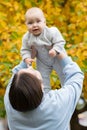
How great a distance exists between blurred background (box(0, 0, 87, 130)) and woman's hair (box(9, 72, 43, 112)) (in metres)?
1.15

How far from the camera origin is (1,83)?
2.98 m

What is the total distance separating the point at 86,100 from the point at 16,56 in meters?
0.96

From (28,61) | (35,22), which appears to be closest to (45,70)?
(28,61)

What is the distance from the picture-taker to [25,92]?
135cm

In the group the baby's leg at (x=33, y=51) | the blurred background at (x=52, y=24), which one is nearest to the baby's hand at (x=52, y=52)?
the baby's leg at (x=33, y=51)

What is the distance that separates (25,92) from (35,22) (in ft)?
1.10

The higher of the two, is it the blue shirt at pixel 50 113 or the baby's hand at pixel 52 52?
the baby's hand at pixel 52 52

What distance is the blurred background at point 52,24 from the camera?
2691 mm

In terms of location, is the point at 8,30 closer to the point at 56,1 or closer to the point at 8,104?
the point at 56,1

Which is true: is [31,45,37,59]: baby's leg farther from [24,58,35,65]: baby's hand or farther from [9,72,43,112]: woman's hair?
[9,72,43,112]: woman's hair

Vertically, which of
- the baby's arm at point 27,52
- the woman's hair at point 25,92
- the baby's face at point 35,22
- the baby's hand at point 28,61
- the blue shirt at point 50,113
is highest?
the baby's face at point 35,22

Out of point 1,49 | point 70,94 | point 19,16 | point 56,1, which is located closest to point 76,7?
Result: point 56,1

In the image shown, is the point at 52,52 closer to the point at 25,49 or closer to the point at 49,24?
the point at 25,49

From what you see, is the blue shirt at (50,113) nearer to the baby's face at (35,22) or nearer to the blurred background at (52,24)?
the baby's face at (35,22)
